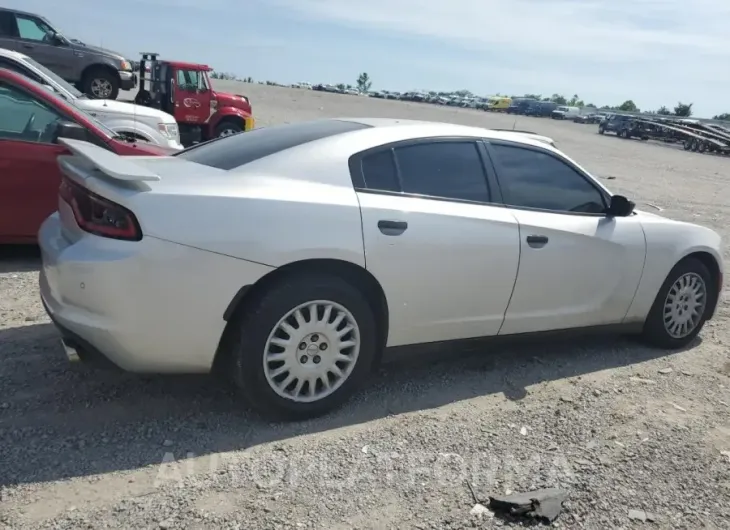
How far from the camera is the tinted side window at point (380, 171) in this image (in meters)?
3.73

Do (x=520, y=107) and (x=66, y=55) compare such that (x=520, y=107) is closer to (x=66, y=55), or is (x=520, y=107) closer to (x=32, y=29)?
(x=66, y=55)

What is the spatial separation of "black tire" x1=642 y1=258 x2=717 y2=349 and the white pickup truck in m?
6.50

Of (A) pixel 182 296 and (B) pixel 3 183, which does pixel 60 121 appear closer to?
(B) pixel 3 183

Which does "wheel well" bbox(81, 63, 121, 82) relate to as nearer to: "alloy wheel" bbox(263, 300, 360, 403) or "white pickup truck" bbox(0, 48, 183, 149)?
"white pickup truck" bbox(0, 48, 183, 149)

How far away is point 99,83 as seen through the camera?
18.7 m

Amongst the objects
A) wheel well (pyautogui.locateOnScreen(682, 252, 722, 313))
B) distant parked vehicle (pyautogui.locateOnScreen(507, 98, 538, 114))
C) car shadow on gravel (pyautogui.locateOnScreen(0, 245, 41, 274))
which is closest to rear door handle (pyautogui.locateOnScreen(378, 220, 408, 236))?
wheel well (pyautogui.locateOnScreen(682, 252, 722, 313))

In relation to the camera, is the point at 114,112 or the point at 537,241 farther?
the point at 114,112

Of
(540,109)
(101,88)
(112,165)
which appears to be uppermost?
(112,165)

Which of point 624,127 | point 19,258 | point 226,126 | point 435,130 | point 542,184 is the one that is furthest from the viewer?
point 624,127

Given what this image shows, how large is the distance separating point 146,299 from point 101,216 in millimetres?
493

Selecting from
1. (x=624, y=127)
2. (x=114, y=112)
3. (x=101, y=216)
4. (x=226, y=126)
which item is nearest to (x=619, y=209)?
(x=101, y=216)

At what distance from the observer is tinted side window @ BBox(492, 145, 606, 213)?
14.0 feet

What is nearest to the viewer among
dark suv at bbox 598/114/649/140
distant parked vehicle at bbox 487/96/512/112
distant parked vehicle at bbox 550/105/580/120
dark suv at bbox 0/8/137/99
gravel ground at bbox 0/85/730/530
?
gravel ground at bbox 0/85/730/530

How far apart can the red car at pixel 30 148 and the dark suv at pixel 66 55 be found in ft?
43.8
